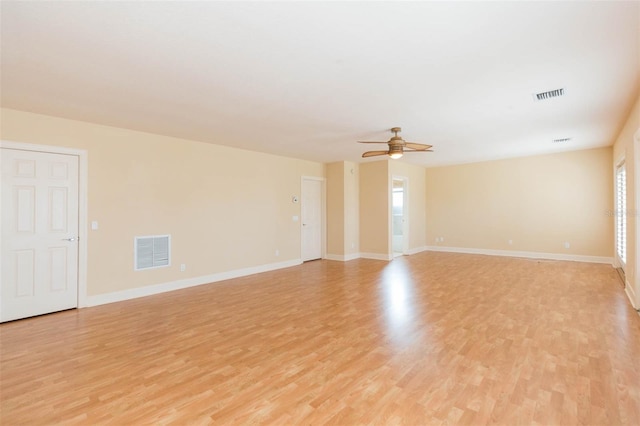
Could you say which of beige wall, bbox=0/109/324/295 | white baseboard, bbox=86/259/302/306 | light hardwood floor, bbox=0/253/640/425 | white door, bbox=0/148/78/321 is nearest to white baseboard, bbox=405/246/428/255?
beige wall, bbox=0/109/324/295

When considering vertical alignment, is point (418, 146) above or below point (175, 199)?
above

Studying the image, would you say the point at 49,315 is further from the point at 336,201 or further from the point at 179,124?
the point at 336,201

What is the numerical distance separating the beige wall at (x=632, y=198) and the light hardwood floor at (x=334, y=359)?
0.92 ft

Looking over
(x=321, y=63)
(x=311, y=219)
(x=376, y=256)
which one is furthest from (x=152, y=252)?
(x=376, y=256)

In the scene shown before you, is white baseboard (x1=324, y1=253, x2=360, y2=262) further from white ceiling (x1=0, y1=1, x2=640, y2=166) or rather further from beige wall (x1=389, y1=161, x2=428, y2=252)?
white ceiling (x1=0, y1=1, x2=640, y2=166)

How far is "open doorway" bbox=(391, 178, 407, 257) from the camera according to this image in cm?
873

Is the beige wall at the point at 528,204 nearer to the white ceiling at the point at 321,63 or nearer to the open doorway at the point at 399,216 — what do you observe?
the open doorway at the point at 399,216

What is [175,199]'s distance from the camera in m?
5.36

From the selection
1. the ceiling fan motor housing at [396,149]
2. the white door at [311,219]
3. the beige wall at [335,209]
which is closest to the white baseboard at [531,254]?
Answer: the beige wall at [335,209]

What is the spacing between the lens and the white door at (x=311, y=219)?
7.84 meters

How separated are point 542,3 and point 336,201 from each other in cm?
632

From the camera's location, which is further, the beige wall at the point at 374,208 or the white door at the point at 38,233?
the beige wall at the point at 374,208

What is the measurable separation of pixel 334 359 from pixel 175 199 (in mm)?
3940

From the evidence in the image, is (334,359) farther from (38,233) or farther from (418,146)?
(38,233)
